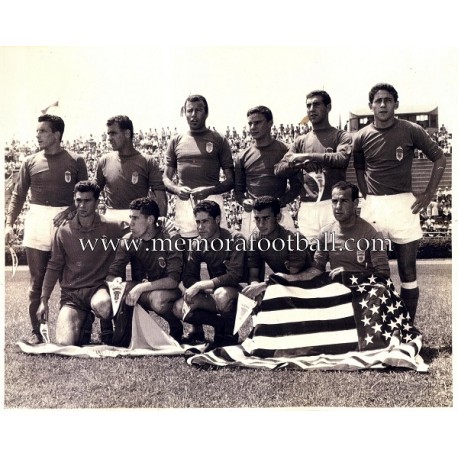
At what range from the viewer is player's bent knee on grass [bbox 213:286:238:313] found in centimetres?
567

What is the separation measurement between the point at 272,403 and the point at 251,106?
2.38 m

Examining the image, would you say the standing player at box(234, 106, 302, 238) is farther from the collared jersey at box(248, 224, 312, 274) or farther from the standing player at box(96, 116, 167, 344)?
the standing player at box(96, 116, 167, 344)

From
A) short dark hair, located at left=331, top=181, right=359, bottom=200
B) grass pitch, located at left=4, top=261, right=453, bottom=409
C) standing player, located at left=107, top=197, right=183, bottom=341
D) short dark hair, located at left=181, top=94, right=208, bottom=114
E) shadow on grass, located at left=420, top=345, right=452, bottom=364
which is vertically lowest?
grass pitch, located at left=4, top=261, right=453, bottom=409

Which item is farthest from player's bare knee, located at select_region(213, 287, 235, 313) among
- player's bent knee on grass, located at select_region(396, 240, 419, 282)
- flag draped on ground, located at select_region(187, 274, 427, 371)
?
player's bent knee on grass, located at select_region(396, 240, 419, 282)

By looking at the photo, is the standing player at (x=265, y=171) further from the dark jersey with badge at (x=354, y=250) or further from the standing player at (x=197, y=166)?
the dark jersey with badge at (x=354, y=250)

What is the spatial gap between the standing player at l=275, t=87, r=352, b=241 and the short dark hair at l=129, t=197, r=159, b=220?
104cm

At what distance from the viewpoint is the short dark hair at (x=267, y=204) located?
5645 millimetres

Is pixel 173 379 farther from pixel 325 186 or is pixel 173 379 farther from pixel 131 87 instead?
pixel 131 87

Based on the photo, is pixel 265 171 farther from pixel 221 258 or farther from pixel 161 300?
pixel 161 300

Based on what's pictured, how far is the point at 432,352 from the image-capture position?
5.63 meters

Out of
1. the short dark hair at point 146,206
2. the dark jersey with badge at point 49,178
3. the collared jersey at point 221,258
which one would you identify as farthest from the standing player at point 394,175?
the dark jersey with badge at point 49,178

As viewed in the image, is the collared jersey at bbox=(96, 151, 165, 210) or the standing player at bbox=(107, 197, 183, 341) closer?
the standing player at bbox=(107, 197, 183, 341)

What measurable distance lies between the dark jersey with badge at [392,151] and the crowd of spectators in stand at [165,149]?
0.18 metres

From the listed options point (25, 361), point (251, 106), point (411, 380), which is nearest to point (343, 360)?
point (411, 380)
